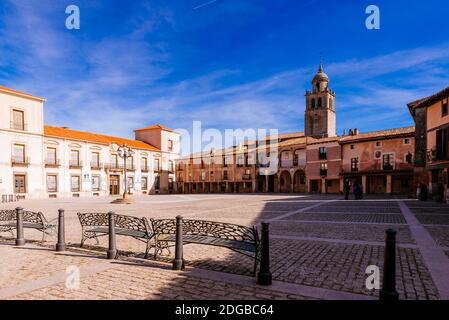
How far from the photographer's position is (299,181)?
1633 inches

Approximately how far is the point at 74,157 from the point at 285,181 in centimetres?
3073

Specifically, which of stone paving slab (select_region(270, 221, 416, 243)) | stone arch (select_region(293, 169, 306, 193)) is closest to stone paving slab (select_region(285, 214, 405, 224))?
stone paving slab (select_region(270, 221, 416, 243))

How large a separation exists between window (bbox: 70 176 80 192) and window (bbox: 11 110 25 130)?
26.1ft

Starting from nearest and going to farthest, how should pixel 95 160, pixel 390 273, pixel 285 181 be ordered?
pixel 390 273 → pixel 95 160 → pixel 285 181

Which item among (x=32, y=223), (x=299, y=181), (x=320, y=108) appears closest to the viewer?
(x=32, y=223)

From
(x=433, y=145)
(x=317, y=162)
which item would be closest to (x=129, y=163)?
(x=317, y=162)

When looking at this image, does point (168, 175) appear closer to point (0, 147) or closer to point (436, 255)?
point (0, 147)

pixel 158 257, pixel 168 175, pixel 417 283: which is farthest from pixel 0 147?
pixel 417 283

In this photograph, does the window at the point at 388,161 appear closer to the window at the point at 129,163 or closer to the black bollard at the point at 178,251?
the black bollard at the point at 178,251

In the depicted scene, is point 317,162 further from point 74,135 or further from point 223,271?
point 223,271

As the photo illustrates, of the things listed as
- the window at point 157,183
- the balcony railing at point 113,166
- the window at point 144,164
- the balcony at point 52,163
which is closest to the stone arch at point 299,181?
the window at point 157,183

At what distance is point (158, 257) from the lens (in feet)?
18.5

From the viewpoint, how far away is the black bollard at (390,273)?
3.35m

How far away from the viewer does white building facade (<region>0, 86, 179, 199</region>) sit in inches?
1120
